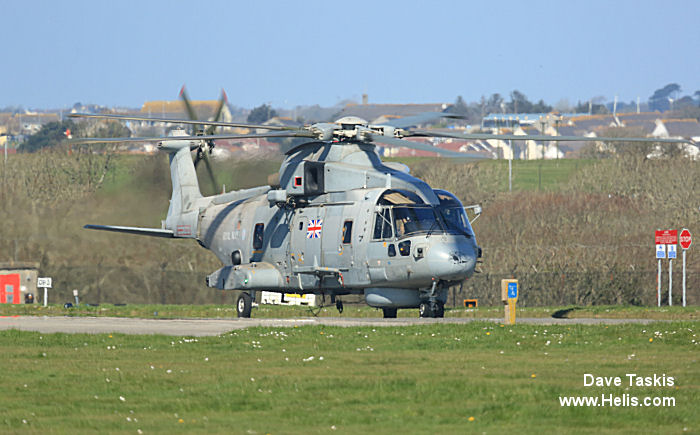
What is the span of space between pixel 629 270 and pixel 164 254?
77.2 ft

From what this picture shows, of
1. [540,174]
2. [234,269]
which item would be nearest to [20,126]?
[540,174]

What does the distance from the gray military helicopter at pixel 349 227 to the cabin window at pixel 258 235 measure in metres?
0.03

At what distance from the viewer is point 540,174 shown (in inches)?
3228

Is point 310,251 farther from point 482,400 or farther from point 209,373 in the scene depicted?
point 482,400

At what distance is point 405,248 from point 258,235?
634 centimetres

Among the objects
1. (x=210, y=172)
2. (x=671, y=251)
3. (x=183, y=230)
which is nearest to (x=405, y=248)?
(x=210, y=172)

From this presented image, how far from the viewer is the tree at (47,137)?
2585 inches

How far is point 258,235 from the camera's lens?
3142 cm

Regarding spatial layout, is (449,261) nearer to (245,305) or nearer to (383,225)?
(383,225)

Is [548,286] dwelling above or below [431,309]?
below

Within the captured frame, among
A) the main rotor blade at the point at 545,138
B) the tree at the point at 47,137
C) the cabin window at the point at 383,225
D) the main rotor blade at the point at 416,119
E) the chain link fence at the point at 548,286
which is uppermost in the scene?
the tree at the point at 47,137

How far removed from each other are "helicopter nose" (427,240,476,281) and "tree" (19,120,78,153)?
40540 millimetres

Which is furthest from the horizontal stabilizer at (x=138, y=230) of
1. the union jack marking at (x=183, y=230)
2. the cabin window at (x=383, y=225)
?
the cabin window at (x=383, y=225)

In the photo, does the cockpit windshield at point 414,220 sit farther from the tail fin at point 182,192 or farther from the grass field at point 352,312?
the tail fin at point 182,192
